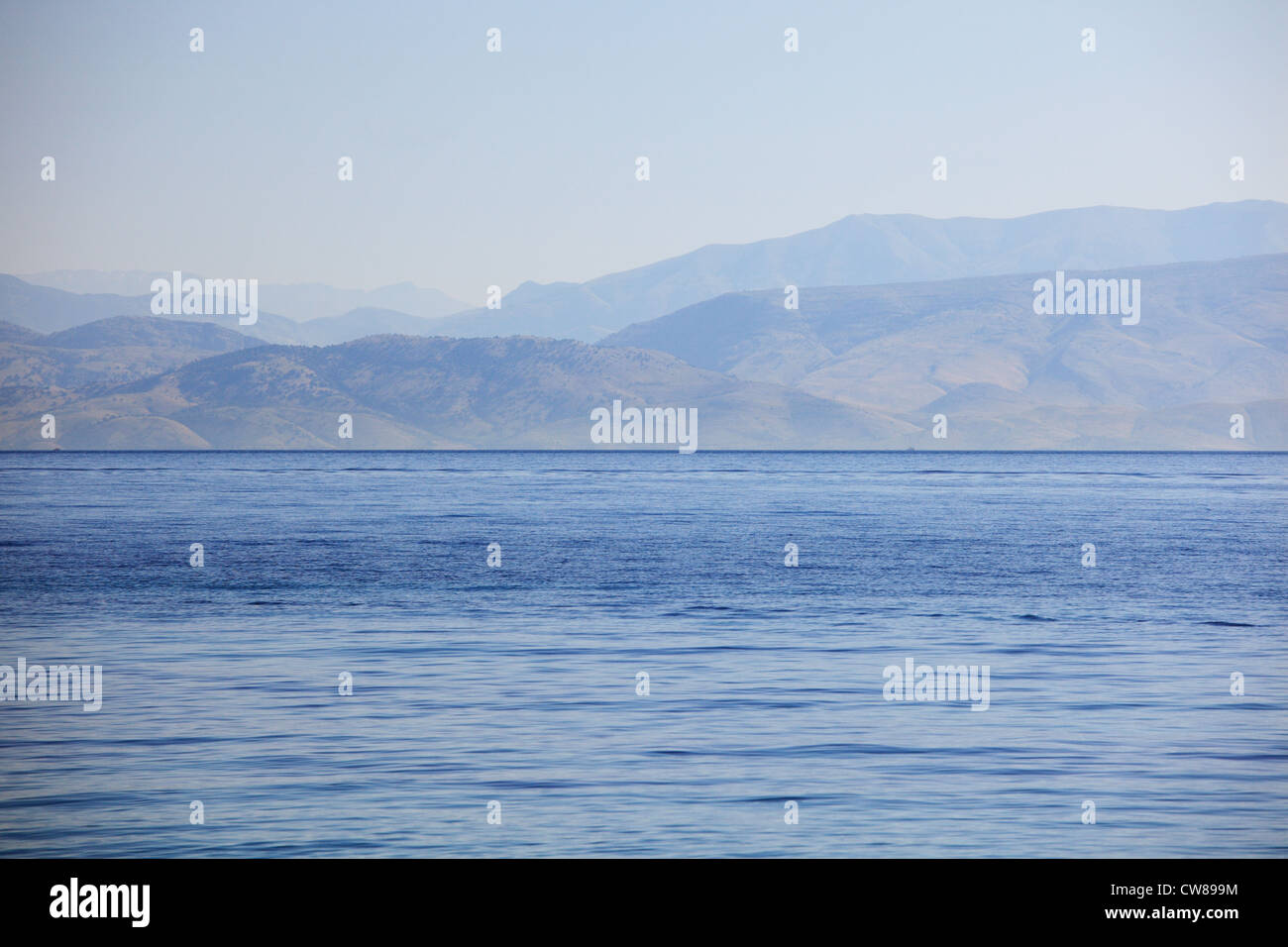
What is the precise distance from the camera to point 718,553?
5778 cm

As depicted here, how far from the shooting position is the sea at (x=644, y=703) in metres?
15.3

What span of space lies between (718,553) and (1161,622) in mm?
25007

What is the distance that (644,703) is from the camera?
22.7 m

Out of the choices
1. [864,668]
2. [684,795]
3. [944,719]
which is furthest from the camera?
[864,668]

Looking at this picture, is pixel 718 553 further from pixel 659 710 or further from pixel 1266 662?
pixel 659 710

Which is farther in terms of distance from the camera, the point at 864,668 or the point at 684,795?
the point at 864,668

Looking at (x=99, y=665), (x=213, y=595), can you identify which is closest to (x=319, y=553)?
(x=213, y=595)

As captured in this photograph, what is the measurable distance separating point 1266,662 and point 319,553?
3796cm

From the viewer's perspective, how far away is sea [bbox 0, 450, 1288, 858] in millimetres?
15281
